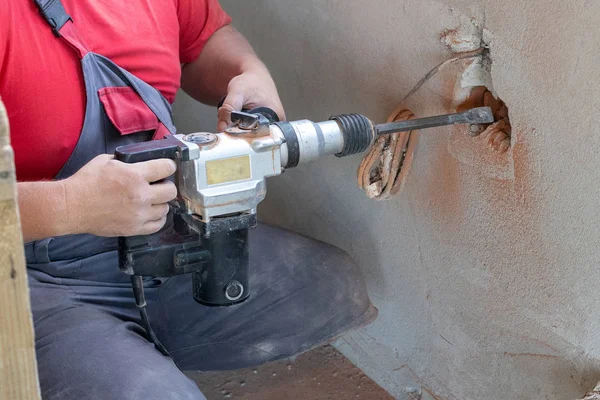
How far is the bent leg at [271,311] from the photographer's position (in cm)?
136

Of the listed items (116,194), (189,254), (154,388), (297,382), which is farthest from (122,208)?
(297,382)

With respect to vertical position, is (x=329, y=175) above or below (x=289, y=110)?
below

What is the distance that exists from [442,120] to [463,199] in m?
0.18

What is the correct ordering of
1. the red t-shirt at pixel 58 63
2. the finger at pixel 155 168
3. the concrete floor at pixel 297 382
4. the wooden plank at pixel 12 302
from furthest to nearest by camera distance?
the concrete floor at pixel 297 382 < the red t-shirt at pixel 58 63 < the finger at pixel 155 168 < the wooden plank at pixel 12 302

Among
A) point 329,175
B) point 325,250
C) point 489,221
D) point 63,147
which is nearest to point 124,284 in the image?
point 63,147

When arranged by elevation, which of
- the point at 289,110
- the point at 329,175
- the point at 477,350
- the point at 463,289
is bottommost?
the point at 477,350

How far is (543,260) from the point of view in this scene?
→ 1.15m

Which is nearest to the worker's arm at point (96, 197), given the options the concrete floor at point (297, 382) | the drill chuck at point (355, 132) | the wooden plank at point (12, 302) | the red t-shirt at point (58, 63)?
the red t-shirt at point (58, 63)

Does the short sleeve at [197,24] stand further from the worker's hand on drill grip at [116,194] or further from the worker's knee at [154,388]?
the worker's knee at [154,388]

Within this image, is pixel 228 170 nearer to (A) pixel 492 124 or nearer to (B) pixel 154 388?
(B) pixel 154 388

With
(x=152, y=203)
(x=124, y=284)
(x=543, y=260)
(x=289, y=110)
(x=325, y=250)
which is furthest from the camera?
(x=289, y=110)

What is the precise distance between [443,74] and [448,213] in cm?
27

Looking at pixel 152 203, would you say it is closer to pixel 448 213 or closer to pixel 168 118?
pixel 168 118

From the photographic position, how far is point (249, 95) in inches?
51.2
